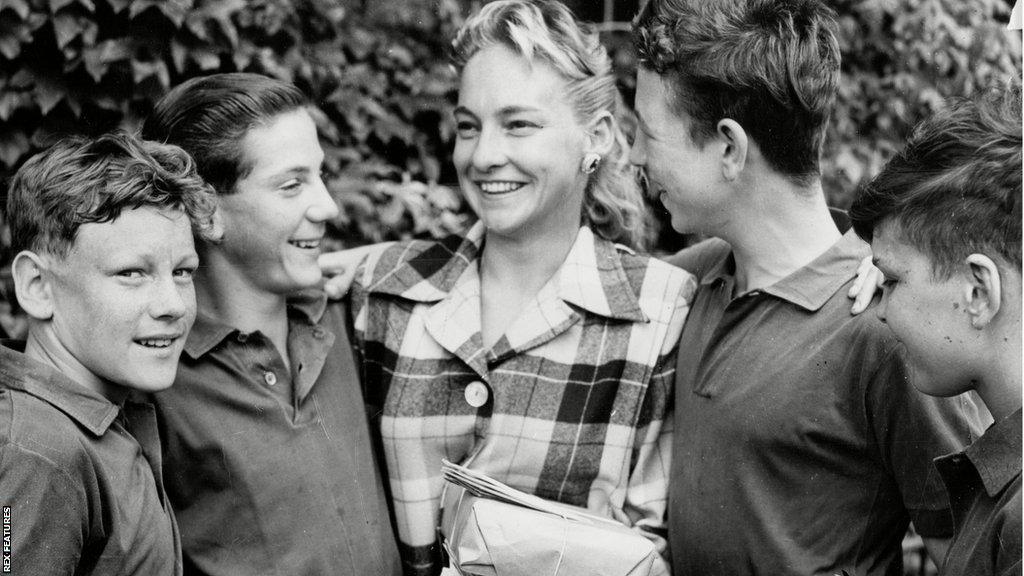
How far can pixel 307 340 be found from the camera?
8.62 ft

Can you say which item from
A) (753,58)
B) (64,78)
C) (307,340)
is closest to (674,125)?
(753,58)

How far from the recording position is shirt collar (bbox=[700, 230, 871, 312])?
233cm

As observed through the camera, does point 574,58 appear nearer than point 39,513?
No

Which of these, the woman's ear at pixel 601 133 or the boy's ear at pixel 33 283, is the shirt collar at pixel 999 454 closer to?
the woman's ear at pixel 601 133

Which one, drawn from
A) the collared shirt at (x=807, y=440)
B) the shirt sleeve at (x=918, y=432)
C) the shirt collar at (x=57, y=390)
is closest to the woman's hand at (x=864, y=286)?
the collared shirt at (x=807, y=440)

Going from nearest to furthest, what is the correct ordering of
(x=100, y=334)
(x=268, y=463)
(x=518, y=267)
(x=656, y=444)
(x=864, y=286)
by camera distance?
(x=100, y=334)
(x=864, y=286)
(x=268, y=463)
(x=656, y=444)
(x=518, y=267)

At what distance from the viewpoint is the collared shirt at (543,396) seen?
101 inches

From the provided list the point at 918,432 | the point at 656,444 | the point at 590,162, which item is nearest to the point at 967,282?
the point at 918,432

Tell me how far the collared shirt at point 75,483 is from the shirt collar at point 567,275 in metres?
0.80

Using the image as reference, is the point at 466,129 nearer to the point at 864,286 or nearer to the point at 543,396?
the point at 543,396

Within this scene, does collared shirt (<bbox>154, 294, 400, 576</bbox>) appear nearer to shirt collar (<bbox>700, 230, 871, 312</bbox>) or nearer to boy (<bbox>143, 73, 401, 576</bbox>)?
boy (<bbox>143, 73, 401, 576</bbox>)

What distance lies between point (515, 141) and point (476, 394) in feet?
2.21

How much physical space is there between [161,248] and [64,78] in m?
1.12

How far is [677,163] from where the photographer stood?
2.55 m
